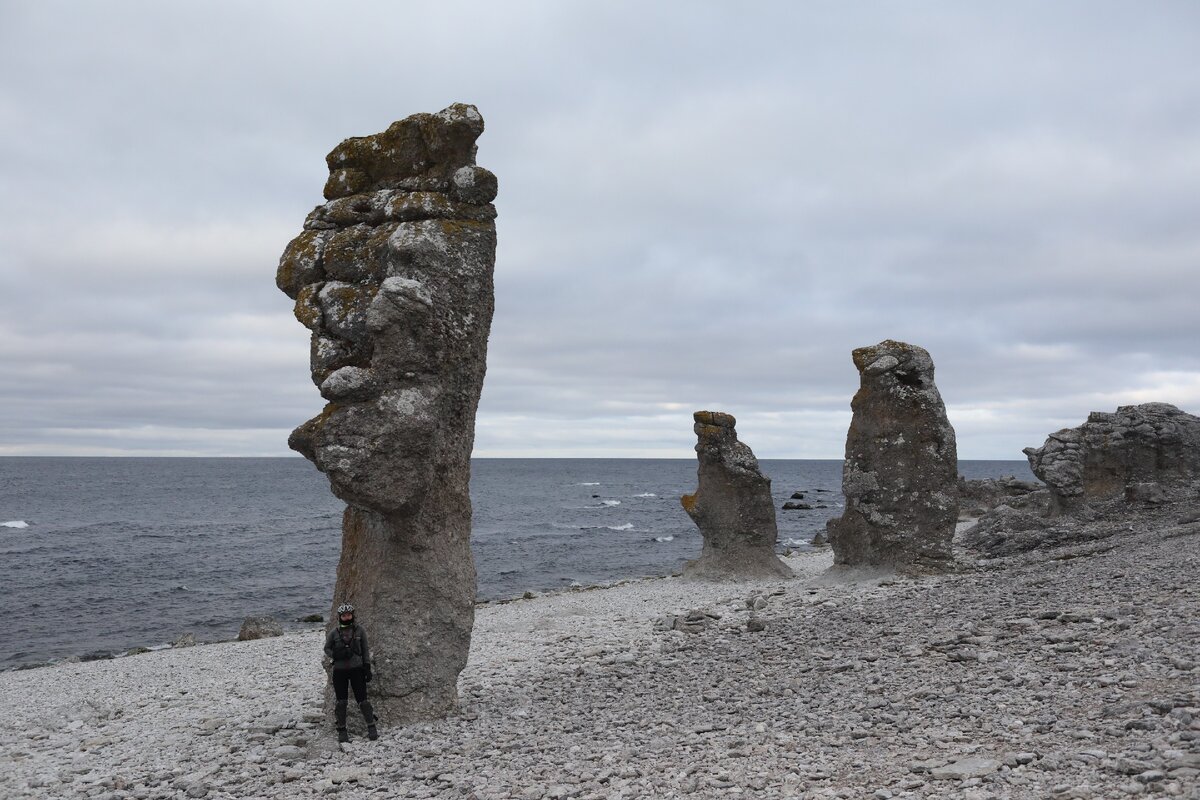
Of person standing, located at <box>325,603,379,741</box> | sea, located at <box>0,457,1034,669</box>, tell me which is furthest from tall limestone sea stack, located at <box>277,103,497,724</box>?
sea, located at <box>0,457,1034,669</box>

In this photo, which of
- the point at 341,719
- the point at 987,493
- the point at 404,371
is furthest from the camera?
the point at 987,493

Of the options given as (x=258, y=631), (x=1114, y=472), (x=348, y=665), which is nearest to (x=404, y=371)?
(x=348, y=665)

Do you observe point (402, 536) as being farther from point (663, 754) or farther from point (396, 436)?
point (663, 754)

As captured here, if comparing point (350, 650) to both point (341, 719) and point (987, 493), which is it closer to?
point (341, 719)

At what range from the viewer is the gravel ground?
7.77 meters

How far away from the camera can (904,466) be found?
20953 mm

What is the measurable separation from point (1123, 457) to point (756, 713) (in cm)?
2355

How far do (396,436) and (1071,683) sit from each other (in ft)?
25.7

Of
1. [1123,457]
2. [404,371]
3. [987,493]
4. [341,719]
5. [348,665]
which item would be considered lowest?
[341,719]

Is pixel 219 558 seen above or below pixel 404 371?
below

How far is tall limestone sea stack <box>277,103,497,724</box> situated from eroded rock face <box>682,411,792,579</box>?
572 inches

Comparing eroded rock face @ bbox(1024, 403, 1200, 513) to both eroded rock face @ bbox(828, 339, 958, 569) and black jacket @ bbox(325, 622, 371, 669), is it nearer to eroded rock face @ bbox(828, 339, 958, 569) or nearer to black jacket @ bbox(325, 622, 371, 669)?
eroded rock face @ bbox(828, 339, 958, 569)

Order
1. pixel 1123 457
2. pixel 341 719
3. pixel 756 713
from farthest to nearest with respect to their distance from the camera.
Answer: pixel 1123 457
pixel 341 719
pixel 756 713

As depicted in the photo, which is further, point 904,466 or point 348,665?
point 904,466
